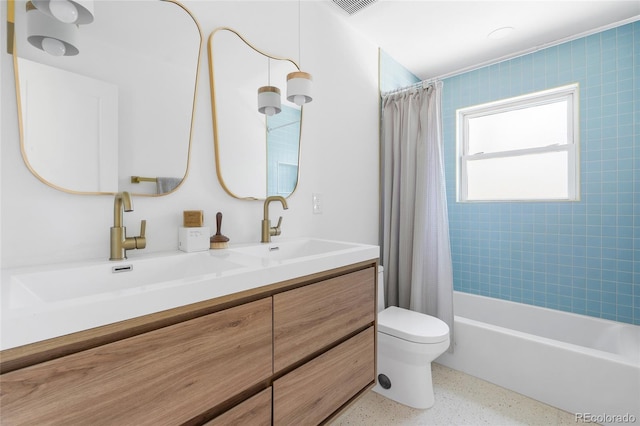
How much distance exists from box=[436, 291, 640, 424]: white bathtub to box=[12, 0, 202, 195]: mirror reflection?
2076mm

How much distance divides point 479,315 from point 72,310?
287cm

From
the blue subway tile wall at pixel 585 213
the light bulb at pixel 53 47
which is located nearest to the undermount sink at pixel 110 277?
the light bulb at pixel 53 47

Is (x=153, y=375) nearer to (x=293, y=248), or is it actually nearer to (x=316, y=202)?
(x=293, y=248)

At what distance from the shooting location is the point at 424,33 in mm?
2219

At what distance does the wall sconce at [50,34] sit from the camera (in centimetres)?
88

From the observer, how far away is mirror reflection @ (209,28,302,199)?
4.48 feet

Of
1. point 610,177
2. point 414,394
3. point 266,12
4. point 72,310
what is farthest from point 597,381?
point 266,12

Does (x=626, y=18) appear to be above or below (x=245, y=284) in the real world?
above

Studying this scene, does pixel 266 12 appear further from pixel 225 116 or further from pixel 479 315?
pixel 479 315

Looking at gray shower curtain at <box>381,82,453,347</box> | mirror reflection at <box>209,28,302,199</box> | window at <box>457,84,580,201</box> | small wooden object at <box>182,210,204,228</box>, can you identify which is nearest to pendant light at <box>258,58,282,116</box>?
mirror reflection at <box>209,28,302,199</box>

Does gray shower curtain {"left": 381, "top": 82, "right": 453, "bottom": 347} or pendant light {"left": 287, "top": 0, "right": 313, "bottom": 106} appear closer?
pendant light {"left": 287, "top": 0, "right": 313, "bottom": 106}

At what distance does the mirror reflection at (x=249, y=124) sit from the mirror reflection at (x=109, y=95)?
14 centimetres

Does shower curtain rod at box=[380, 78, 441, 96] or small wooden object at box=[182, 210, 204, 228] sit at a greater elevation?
shower curtain rod at box=[380, 78, 441, 96]

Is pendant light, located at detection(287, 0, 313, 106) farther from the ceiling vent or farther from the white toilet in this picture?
the white toilet
